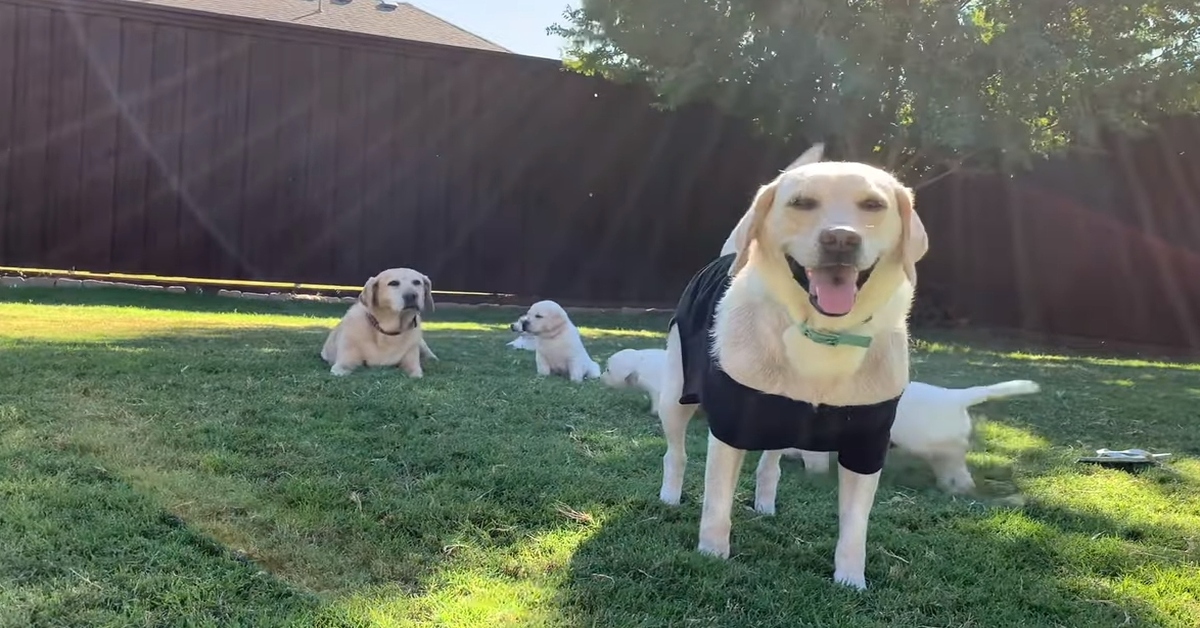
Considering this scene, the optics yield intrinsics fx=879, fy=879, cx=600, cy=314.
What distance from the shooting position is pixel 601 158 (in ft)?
38.9

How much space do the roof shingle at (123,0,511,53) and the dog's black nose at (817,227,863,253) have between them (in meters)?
14.6

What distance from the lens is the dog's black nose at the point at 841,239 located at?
2.14m

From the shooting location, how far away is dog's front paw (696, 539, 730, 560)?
251cm

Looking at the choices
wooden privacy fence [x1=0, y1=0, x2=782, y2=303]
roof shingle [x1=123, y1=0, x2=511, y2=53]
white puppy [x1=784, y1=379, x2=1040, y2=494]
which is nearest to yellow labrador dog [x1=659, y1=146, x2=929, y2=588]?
white puppy [x1=784, y1=379, x2=1040, y2=494]

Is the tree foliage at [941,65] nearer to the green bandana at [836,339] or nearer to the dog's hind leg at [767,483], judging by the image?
the dog's hind leg at [767,483]

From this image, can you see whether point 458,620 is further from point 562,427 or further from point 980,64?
point 980,64

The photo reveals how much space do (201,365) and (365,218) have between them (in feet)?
20.7

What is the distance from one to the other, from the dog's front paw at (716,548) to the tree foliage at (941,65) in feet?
23.8

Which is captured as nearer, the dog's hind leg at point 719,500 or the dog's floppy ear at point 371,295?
the dog's hind leg at point 719,500

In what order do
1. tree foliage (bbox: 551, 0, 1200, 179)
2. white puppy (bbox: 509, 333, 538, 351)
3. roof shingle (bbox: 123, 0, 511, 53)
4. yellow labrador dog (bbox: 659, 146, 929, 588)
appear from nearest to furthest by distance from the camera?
yellow labrador dog (bbox: 659, 146, 929, 588) → white puppy (bbox: 509, 333, 538, 351) → tree foliage (bbox: 551, 0, 1200, 179) → roof shingle (bbox: 123, 0, 511, 53)

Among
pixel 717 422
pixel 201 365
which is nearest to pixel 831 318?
pixel 717 422

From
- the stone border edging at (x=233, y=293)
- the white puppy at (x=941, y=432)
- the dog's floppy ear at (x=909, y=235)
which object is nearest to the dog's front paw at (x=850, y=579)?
the dog's floppy ear at (x=909, y=235)

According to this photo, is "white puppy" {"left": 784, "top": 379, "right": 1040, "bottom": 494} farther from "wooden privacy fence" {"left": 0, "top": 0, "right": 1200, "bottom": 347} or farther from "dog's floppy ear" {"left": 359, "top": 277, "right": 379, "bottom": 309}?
"wooden privacy fence" {"left": 0, "top": 0, "right": 1200, "bottom": 347}

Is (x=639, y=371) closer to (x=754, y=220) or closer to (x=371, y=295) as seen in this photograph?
(x=371, y=295)
